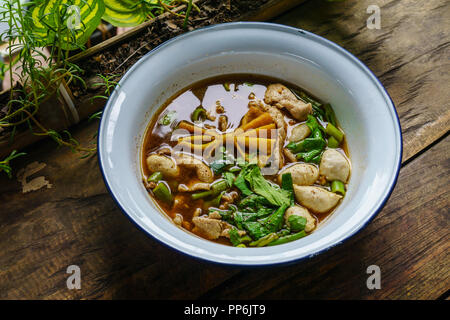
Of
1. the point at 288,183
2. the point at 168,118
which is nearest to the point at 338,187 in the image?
the point at 288,183

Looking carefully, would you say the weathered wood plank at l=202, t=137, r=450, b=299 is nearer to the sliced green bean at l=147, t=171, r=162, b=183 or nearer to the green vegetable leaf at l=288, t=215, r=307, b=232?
the green vegetable leaf at l=288, t=215, r=307, b=232

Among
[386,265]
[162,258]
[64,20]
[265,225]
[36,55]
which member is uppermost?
[64,20]

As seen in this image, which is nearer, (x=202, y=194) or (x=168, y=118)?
(x=202, y=194)

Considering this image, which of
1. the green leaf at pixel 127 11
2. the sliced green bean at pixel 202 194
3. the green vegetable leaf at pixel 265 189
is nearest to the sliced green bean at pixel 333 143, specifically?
the green vegetable leaf at pixel 265 189

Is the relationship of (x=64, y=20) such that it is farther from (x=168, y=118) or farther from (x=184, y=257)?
(x=184, y=257)

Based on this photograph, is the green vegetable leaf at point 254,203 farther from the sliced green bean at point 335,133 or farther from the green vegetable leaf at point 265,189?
the sliced green bean at point 335,133
